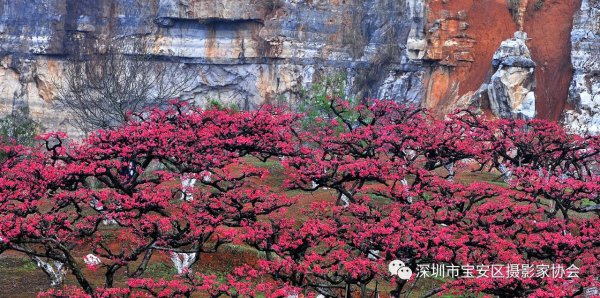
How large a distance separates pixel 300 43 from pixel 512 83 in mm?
15183

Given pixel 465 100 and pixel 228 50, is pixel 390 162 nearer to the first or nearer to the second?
pixel 465 100

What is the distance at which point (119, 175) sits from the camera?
27.8m

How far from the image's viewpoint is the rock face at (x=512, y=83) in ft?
185

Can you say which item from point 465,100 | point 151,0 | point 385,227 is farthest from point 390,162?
point 151,0

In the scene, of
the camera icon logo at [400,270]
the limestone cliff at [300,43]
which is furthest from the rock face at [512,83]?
the camera icon logo at [400,270]

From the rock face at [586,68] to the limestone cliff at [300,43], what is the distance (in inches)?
5.2

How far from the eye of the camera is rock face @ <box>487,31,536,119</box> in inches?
2216

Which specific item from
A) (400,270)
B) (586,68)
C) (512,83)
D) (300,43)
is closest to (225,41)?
(300,43)

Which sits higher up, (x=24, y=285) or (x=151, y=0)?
(x=151, y=0)

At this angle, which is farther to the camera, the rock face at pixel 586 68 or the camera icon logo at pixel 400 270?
the rock face at pixel 586 68

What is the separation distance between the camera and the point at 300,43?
217 ft

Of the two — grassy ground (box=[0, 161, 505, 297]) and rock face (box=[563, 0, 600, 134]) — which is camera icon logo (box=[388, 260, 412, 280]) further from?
rock face (box=[563, 0, 600, 134])

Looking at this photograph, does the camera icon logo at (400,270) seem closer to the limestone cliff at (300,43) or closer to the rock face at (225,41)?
the limestone cliff at (300,43)

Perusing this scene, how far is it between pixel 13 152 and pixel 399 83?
3527 cm
